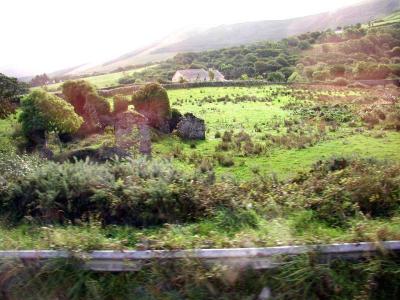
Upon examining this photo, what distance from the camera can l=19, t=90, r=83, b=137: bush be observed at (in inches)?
858

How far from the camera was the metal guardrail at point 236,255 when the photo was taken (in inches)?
180

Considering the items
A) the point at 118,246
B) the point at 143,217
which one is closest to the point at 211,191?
the point at 143,217

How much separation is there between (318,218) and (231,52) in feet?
324

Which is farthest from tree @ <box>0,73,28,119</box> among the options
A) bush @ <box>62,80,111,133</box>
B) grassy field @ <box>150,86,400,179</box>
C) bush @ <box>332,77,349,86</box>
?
bush @ <box>332,77,349,86</box>

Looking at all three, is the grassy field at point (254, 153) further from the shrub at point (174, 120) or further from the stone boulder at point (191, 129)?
the shrub at point (174, 120)

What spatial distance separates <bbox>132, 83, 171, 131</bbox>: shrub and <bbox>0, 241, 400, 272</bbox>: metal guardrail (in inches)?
769

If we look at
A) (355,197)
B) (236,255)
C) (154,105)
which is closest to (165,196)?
(236,255)

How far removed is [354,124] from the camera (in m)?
25.6

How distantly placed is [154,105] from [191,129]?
2.96 metres

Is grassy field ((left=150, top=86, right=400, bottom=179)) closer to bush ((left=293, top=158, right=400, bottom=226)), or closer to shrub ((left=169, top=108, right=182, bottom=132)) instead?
shrub ((left=169, top=108, right=182, bottom=132))

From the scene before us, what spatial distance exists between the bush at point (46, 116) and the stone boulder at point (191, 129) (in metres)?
5.17

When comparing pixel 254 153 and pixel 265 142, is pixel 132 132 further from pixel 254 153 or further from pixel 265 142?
pixel 265 142

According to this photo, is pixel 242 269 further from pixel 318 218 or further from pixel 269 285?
pixel 318 218

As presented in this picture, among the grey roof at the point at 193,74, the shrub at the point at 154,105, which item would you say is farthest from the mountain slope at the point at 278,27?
the shrub at the point at 154,105
